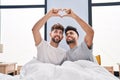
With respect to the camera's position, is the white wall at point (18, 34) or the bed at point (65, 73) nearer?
the bed at point (65, 73)

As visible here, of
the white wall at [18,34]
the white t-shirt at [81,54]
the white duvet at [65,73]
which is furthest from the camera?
the white wall at [18,34]

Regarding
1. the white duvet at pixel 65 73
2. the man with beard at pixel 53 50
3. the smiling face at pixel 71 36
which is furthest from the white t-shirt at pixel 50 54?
the white duvet at pixel 65 73

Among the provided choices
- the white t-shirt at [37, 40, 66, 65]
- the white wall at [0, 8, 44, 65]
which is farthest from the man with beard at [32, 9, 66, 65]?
the white wall at [0, 8, 44, 65]

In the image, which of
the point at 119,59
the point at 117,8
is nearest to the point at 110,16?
the point at 117,8

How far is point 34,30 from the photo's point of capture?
1.94m

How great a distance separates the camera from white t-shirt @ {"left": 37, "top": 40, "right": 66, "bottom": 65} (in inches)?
66.4

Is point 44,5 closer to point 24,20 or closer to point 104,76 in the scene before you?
point 24,20

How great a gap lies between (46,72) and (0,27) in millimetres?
3806

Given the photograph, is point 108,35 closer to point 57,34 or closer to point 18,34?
point 18,34

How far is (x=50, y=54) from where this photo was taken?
1.70m

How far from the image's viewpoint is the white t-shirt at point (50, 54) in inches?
66.4

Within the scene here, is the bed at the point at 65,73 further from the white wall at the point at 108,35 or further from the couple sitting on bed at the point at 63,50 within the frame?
the white wall at the point at 108,35

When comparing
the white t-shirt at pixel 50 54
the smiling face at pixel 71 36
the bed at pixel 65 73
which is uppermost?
the smiling face at pixel 71 36

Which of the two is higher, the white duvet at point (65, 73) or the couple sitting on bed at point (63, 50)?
the couple sitting on bed at point (63, 50)
